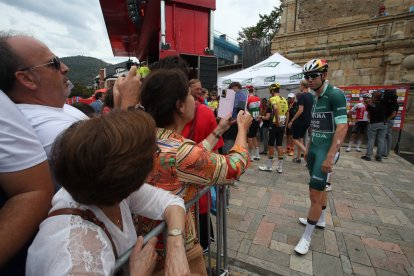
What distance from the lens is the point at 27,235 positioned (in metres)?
0.87

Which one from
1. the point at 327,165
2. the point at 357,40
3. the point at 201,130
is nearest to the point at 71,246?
the point at 201,130

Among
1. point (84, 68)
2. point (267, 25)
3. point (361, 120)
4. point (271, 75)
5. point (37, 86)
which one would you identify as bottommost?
point (361, 120)

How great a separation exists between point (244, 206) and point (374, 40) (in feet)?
39.1

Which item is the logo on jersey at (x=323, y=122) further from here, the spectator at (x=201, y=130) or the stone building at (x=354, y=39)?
the stone building at (x=354, y=39)

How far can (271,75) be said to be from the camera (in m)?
7.72

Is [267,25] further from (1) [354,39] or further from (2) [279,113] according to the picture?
(2) [279,113]

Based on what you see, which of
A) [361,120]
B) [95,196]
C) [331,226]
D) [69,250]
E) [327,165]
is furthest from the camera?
[361,120]

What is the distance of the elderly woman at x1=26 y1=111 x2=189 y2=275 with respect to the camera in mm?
693

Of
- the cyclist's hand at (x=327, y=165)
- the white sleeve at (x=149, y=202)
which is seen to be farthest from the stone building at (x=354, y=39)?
the white sleeve at (x=149, y=202)

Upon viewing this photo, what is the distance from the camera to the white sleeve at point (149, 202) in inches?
44.3

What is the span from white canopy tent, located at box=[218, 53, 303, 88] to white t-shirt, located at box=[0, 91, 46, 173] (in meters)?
7.39

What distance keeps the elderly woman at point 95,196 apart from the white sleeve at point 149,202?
18cm

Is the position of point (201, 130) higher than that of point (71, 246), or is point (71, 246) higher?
point (201, 130)

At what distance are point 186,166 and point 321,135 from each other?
7.18ft
